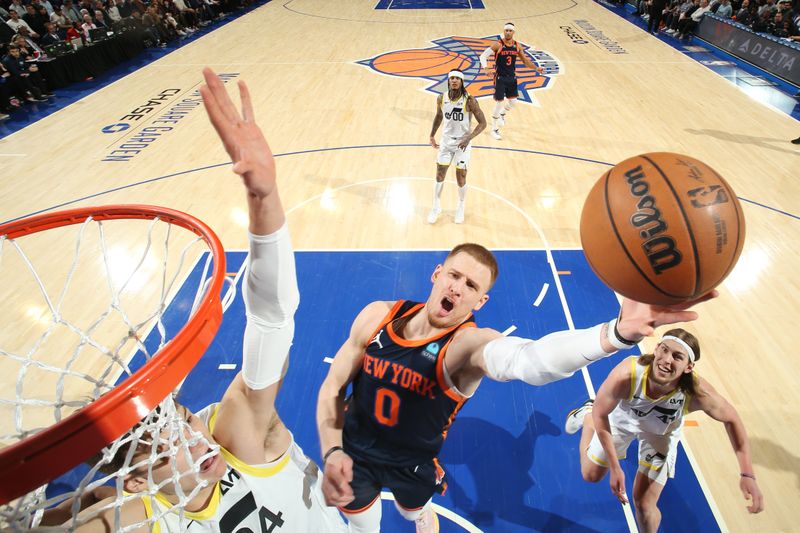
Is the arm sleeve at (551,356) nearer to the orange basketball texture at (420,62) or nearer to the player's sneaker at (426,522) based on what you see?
the player's sneaker at (426,522)

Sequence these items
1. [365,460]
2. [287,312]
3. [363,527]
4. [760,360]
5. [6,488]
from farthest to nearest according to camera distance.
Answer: [760,360], [363,527], [365,460], [287,312], [6,488]

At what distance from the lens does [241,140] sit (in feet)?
3.79

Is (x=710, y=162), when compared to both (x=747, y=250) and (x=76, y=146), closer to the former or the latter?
(x=747, y=250)

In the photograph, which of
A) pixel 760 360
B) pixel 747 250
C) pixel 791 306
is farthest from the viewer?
pixel 747 250

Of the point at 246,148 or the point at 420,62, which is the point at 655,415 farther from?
the point at 420,62

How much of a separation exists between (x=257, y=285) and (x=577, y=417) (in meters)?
3.15

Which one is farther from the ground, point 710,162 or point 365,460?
point 365,460

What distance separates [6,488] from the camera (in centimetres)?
105

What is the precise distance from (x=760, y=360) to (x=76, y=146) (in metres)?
11.2

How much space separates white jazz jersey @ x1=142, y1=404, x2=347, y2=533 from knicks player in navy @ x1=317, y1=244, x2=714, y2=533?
28 centimetres

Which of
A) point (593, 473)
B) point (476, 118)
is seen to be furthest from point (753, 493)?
point (476, 118)

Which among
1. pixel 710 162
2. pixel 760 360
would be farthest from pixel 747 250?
pixel 710 162

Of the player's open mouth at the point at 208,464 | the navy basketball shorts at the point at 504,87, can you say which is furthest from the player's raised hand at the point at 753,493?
the navy basketball shorts at the point at 504,87

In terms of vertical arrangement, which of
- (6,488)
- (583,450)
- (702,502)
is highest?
(6,488)
